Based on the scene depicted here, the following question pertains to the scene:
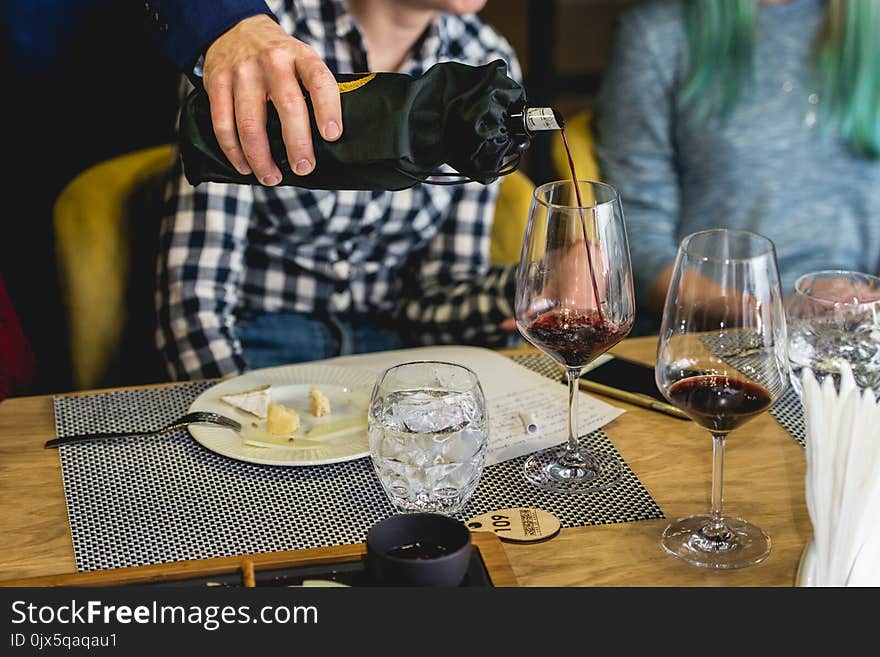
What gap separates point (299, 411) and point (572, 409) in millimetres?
304

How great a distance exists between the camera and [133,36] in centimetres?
214

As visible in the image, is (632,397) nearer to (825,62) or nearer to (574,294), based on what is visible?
(574,294)

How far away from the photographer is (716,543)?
0.94m

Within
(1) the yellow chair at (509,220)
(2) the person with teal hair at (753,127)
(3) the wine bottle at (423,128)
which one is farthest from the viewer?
(2) the person with teal hair at (753,127)

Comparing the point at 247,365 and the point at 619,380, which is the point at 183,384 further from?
the point at 619,380

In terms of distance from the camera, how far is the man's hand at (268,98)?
3.42ft

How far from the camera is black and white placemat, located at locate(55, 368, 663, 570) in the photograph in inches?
37.5

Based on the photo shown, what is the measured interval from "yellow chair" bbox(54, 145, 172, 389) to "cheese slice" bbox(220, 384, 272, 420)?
0.57m

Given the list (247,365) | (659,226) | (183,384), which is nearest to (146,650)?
(183,384)

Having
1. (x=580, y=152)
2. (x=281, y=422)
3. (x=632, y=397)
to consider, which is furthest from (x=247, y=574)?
(x=580, y=152)

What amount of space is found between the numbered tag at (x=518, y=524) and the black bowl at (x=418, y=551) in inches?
7.2

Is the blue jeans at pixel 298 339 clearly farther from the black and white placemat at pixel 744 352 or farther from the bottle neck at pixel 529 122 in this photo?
the black and white placemat at pixel 744 352

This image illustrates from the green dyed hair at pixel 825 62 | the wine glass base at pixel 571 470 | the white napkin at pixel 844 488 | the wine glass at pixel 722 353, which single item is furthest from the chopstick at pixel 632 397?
the green dyed hair at pixel 825 62

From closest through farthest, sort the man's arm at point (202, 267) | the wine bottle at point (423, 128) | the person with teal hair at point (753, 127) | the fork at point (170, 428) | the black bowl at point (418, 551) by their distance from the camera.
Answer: the black bowl at point (418, 551), the wine bottle at point (423, 128), the fork at point (170, 428), the man's arm at point (202, 267), the person with teal hair at point (753, 127)
